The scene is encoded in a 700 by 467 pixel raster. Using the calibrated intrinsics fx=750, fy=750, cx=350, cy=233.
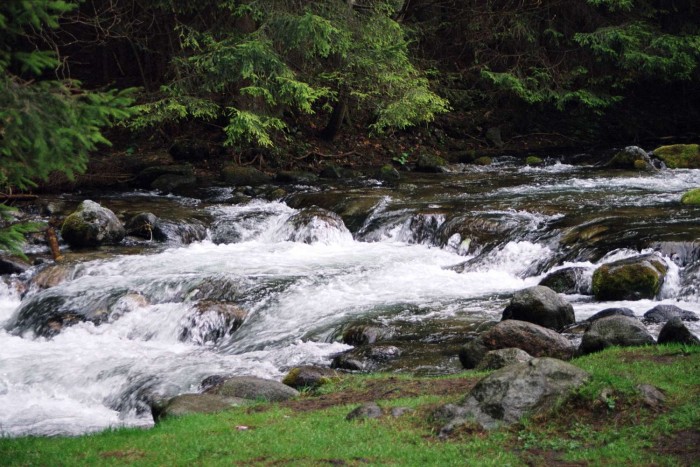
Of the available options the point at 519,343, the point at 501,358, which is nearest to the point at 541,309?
the point at 519,343

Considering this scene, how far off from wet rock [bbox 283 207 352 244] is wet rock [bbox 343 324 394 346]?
268 inches

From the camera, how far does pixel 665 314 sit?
10531 mm

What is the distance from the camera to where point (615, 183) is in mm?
20359

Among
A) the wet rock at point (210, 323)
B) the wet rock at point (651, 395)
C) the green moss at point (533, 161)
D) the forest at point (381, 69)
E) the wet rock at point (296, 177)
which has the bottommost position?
the wet rock at point (210, 323)

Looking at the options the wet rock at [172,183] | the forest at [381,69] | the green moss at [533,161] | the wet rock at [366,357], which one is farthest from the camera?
the green moss at [533,161]

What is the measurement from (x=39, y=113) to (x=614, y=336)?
6735mm

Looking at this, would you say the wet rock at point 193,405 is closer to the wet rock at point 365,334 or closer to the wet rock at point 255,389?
the wet rock at point 255,389

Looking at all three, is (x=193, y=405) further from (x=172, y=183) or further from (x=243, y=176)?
(x=243, y=176)

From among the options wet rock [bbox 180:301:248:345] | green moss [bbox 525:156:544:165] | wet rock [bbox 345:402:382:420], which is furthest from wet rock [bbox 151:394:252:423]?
green moss [bbox 525:156:544:165]

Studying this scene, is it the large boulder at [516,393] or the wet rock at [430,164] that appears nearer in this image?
the large boulder at [516,393]

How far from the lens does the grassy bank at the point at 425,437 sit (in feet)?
19.2

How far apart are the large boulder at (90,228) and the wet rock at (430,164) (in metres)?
11.2

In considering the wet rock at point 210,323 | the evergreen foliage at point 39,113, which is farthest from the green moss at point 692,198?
the evergreen foliage at point 39,113

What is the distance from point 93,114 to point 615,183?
17420 millimetres
